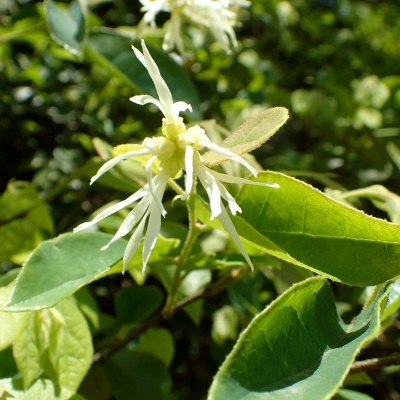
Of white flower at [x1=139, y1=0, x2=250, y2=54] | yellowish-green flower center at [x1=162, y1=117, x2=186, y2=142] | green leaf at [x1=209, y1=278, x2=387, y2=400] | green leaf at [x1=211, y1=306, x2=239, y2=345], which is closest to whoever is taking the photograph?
green leaf at [x1=209, y1=278, x2=387, y2=400]

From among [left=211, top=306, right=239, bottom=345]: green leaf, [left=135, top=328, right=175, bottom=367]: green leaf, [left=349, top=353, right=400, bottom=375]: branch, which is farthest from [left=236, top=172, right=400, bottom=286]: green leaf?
[left=211, top=306, right=239, bottom=345]: green leaf

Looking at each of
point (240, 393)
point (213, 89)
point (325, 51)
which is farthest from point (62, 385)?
point (325, 51)

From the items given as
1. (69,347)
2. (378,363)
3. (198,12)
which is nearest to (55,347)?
(69,347)

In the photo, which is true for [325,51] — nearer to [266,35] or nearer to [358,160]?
[266,35]

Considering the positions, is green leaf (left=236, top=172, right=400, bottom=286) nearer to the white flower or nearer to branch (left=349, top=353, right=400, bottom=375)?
branch (left=349, top=353, right=400, bottom=375)

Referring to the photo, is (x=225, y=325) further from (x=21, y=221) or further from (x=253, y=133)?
(x=253, y=133)
